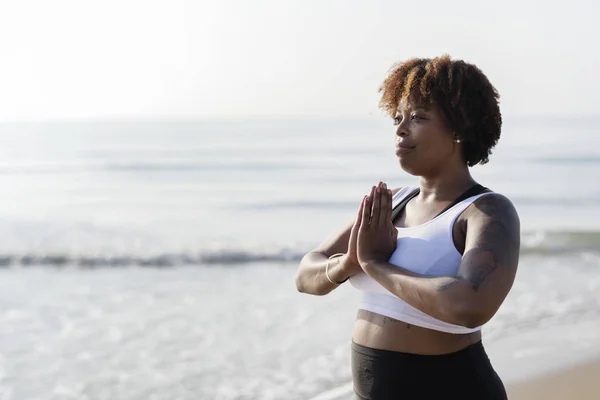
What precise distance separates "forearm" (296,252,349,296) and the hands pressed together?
0.39 feet

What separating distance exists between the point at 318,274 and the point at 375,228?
33 centimetres

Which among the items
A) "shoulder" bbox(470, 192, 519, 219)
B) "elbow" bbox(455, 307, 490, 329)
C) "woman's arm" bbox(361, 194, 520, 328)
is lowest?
"elbow" bbox(455, 307, 490, 329)

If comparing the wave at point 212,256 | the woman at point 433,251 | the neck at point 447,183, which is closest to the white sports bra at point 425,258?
the woman at point 433,251

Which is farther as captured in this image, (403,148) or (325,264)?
(325,264)

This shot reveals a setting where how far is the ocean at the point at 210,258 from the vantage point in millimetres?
5789

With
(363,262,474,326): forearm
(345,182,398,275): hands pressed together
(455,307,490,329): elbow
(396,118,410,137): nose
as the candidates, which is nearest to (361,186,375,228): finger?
(345,182,398,275): hands pressed together

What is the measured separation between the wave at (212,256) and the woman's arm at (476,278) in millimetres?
9261

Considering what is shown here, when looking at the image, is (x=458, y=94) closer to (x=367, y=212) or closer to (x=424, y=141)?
(x=424, y=141)

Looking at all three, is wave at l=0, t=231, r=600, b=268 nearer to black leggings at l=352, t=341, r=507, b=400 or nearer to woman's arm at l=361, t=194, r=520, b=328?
black leggings at l=352, t=341, r=507, b=400

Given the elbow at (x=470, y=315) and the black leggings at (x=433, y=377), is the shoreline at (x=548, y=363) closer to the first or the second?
the black leggings at (x=433, y=377)

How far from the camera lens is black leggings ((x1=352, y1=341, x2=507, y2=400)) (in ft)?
7.06

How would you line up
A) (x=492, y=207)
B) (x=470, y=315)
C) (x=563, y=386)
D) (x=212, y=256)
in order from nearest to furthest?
(x=470, y=315), (x=492, y=207), (x=563, y=386), (x=212, y=256)

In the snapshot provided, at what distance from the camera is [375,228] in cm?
212

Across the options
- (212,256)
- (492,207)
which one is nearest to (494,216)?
(492,207)
